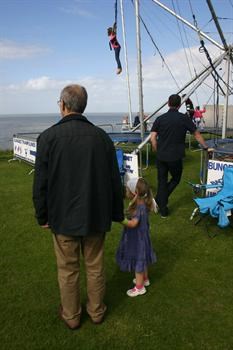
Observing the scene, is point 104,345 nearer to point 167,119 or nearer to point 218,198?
point 218,198

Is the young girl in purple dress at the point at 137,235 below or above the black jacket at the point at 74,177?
below

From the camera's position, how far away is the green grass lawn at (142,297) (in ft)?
11.7

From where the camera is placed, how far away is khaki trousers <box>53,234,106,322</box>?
3.47m

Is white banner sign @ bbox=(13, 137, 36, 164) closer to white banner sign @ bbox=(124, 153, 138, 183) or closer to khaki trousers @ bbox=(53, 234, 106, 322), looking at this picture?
white banner sign @ bbox=(124, 153, 138, 183)

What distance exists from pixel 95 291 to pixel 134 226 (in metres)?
0.81

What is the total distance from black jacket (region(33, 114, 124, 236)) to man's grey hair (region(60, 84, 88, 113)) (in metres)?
0.08

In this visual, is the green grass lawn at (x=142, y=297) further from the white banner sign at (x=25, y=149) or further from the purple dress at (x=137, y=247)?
the white banner sign at (x=25, y=149)

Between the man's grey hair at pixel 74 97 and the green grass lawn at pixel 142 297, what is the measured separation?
2.17 m

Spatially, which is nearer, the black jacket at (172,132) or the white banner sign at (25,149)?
the black jacket at (172,132)

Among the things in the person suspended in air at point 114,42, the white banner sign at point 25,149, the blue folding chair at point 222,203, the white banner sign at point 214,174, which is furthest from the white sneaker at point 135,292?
the white banner sign at point 25,149

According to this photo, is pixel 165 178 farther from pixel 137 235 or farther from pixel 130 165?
pixel 137 235

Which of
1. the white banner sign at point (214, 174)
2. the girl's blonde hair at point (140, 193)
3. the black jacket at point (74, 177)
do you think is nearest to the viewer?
the black jacket at point (74, 177)

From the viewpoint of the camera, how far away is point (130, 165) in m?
8.64

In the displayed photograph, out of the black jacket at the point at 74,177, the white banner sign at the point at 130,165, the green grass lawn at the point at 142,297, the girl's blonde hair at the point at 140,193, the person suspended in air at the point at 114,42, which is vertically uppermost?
the person suspended in air at the point at 114,42
